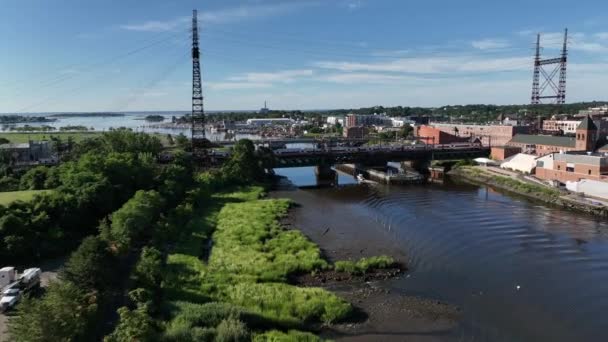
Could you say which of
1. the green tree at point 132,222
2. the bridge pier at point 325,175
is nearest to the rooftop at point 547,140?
the bridge pier at point 325,175

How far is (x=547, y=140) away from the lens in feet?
173

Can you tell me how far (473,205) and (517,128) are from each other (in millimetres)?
39378

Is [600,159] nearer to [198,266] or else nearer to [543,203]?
[543,203]

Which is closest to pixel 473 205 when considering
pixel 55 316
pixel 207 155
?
pixel 207 155

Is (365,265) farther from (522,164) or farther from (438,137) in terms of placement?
(438,137)

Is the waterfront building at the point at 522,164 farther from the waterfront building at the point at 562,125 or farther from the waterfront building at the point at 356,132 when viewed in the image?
the waterfront building at the point at 356,132

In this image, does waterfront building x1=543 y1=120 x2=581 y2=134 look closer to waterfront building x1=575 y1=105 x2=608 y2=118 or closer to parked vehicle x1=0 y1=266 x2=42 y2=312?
waterfront building x1=575 y1=105 x2=608 y2=118

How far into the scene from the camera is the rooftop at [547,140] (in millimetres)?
49500

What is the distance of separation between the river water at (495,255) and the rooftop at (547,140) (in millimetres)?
17949

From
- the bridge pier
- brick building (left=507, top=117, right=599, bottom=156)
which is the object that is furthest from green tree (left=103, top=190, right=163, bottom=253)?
brick building (left=507, top=117, right=599, bottom=156)

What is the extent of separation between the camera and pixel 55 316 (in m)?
10.4

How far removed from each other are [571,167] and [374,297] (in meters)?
29.9

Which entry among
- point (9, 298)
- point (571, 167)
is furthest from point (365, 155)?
point (9, 298)

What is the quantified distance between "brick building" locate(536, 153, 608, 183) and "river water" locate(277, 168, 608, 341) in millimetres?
5658
